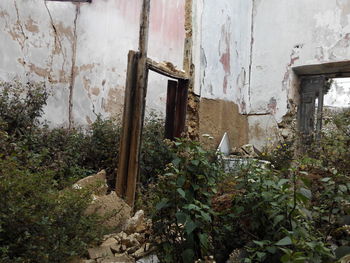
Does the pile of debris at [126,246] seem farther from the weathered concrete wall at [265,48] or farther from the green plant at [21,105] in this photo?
the weathered concrete wall at [265,48]

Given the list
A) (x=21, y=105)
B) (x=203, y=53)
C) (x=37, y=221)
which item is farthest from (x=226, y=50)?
(x=37, y=221)

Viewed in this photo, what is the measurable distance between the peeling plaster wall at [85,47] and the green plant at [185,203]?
13.1ft

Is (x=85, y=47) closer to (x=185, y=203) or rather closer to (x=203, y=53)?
(x=203, y=53)

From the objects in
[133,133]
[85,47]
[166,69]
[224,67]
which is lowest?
[133,133]

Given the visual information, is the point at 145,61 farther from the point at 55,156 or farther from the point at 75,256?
the point at 75,256

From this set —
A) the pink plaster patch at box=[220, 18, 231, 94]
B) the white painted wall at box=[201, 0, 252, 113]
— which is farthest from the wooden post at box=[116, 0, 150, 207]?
the pink plaster patch at box=[220, 18, 231, 94]

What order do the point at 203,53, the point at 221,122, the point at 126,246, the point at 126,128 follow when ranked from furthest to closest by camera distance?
the point at 221,122, the point at 203,53, the point at 126,128, the point at 126,246

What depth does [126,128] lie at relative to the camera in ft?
13.0

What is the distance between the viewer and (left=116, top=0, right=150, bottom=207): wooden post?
12.8 feet

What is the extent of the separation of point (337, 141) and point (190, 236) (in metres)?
2.53

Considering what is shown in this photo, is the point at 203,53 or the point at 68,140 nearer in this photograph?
the point at 68,140

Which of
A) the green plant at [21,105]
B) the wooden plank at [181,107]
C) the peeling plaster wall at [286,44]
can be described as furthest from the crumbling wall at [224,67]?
the green plant at [21,105]

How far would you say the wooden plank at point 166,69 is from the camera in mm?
4156

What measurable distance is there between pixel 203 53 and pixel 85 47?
7.47 ft
